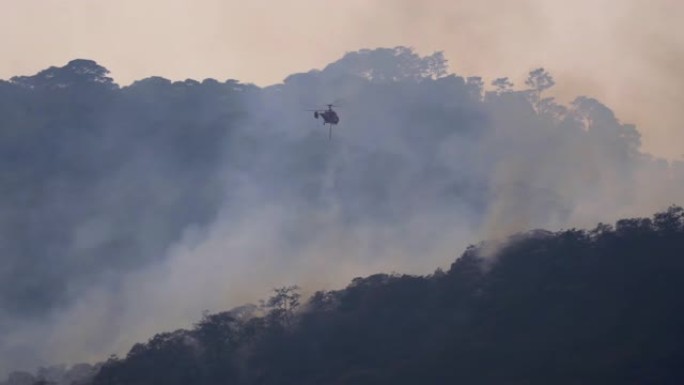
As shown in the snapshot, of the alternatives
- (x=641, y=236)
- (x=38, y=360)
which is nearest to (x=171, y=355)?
(x=38, y=360)

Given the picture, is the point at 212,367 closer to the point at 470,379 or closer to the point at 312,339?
the point at 312,339

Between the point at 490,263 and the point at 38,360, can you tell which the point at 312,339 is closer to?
the point at 490,263

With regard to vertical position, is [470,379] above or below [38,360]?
below

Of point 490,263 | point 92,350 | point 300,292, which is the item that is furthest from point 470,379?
point 92,350

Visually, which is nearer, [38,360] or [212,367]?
[212,367]

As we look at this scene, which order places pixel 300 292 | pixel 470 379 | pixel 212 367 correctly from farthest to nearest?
1. pixel 300 292
2. pixel 212 367
3. pixel 470 379

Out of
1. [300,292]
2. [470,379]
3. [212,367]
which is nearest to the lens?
[470,379]
